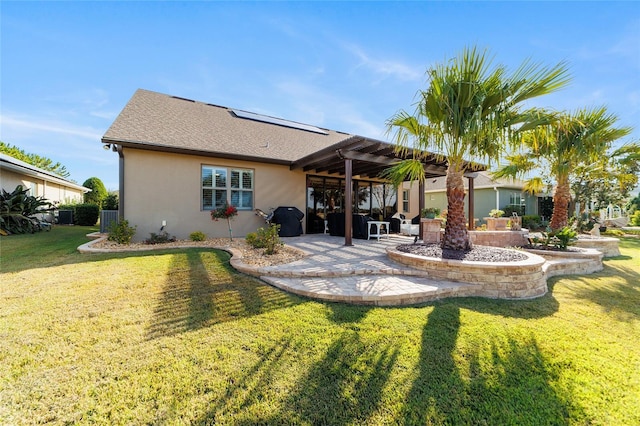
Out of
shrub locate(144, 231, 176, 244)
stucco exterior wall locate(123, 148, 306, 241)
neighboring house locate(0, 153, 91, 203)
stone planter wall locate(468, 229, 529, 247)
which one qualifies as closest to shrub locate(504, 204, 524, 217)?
stone planter wall locate(468, 229, 529, 247)

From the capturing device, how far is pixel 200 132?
10000mm

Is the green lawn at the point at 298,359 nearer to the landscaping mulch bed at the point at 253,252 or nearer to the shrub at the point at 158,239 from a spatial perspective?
the landscaping mulch bed at the point at 253,252

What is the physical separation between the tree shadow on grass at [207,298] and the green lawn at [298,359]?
0.03 meters

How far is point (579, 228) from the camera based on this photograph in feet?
44.8

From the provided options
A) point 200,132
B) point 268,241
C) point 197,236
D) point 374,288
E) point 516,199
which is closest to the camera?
point 374,288

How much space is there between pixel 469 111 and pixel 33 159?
5196cm

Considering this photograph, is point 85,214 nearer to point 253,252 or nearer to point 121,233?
point 121,233

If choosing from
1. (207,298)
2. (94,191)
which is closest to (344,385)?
(207,298)

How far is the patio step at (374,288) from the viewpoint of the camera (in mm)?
3820

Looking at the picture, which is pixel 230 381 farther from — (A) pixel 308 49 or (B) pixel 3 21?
(B) pixel 3 21

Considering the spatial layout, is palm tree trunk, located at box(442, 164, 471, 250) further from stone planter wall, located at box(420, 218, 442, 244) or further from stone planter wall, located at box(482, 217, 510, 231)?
stone planter wall, located at box(482, 217, 510, 231)

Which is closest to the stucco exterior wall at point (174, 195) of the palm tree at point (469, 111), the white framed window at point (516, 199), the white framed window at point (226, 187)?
the white framed window at point (226, 187)

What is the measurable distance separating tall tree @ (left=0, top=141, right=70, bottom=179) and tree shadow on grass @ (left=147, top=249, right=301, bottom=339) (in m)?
38.9

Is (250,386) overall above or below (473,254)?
below
